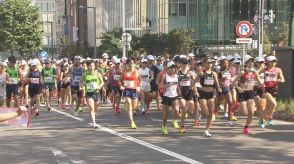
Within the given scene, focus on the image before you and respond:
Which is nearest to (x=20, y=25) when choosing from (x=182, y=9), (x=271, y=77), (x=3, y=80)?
(x=182, y=9)

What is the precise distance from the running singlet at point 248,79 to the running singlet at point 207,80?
2.84 feet

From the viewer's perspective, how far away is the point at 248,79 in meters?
13.8

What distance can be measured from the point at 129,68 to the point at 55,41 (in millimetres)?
143199

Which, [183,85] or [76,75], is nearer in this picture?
[183,85]

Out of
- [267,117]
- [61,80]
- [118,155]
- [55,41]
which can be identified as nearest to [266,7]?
[61,80]

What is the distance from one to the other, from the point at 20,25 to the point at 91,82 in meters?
38.8

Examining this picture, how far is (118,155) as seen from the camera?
33.9 feet

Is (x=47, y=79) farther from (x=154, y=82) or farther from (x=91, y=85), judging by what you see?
(x=91, y=85)

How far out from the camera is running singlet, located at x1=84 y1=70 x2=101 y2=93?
15270 mm

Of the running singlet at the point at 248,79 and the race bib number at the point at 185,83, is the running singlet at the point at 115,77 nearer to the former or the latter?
the race bib number at the point at 185,83

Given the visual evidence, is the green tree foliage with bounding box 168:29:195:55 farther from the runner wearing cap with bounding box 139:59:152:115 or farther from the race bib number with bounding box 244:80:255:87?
the race bib number with bounding box 244:80:255:87

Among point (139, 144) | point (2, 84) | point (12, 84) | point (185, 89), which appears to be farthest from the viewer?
point (12, 84)

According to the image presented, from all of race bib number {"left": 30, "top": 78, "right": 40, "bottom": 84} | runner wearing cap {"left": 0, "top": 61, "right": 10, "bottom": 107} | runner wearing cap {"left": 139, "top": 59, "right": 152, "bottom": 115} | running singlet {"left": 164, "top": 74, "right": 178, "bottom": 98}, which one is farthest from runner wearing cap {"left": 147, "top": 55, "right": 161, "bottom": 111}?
running singlet {"left": 164, "top": 74, "right": 178, "bottom": 98}

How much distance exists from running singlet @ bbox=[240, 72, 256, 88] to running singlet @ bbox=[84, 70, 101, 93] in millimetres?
4011
